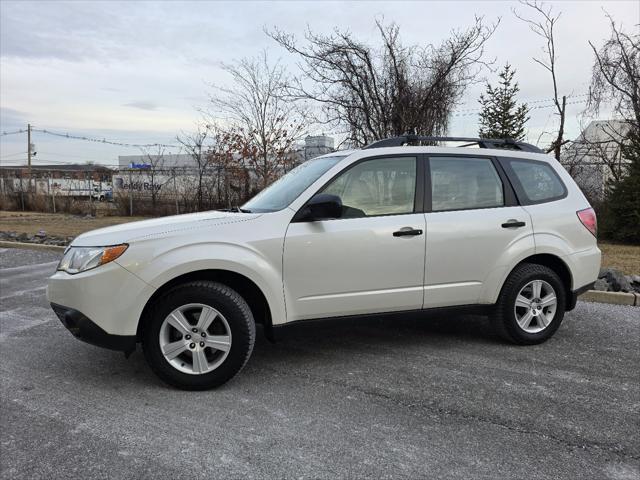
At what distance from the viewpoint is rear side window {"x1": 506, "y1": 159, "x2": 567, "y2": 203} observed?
4.59 m

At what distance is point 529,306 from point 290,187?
2.39m

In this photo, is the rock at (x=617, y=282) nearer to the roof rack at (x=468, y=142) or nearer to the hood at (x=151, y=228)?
the roof rack at (x=468, y=142)

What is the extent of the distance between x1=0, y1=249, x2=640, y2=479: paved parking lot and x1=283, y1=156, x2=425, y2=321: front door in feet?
0.72

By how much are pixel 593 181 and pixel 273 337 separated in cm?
1577

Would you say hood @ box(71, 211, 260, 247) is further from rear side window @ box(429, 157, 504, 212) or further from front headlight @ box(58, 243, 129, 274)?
rear side window @ box(429, 157, 504, 212)

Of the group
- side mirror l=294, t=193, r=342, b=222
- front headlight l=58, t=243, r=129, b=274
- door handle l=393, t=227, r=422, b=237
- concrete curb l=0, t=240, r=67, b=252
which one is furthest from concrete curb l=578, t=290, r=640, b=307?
concrete curb l=0, t=240, r=67, b=252

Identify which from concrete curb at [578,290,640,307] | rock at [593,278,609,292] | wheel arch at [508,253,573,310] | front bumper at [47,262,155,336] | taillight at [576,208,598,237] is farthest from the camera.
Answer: rock at [593,278,609,292]

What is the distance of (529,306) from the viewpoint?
4.51m

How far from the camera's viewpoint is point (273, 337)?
12.5ft

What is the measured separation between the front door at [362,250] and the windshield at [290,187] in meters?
0.22

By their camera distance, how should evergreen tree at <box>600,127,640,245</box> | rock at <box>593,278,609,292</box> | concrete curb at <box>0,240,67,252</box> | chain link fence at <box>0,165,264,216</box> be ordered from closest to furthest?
rock at <box>593,278,609,292</box> < concrete curb at <box>0,240,67,252</box> < evergreen tree at <box>600,127,640,245</box> < chain link fence at <box>0,165,264,216</box>

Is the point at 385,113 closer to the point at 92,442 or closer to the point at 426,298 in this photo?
the point at 426,298

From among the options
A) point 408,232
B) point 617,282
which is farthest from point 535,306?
point 617,282

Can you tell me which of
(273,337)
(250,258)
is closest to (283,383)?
(273,337)
